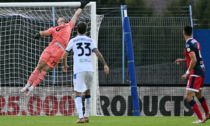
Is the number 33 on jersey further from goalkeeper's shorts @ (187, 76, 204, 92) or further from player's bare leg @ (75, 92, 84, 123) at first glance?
goalkeeper's shorts @ (187, 76, 204, 92)

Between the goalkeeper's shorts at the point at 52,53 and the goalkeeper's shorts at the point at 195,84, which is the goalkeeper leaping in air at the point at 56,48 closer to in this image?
the goalkeeper's shorts at the point at 52,53

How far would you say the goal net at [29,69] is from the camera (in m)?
13.8

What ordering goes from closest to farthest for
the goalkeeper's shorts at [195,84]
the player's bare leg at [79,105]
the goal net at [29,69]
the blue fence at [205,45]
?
the player's bare leg at [79,105] → the goalkeeper's shorts at [195,84] → the goal net at [29,69] → the blue fence at [205,45]

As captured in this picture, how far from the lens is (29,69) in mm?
14164

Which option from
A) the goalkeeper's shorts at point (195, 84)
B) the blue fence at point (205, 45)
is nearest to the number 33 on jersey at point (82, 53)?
the goalkeeper's shorts at point (195, 84)

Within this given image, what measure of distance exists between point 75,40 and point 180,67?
20.0 feet

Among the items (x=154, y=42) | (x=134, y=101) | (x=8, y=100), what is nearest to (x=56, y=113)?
(x=8, y=100)

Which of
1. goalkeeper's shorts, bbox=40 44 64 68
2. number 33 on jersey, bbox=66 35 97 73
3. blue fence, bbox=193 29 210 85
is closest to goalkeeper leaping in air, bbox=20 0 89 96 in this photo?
goalkeeper's shorts, bbox=40 44 64 68

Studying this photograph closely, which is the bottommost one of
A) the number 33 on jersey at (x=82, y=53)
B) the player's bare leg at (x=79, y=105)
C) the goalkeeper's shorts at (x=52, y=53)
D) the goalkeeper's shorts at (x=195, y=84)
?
the player's bare leg at (x=79, y=105)

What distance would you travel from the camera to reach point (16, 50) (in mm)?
14461

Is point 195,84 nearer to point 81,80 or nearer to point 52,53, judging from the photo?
point 81,80

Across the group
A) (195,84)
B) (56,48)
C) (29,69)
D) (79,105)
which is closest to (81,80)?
(79,105)

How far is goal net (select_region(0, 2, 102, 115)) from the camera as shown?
543 inches

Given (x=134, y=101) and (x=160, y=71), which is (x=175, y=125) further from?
(x=160, y=71)
